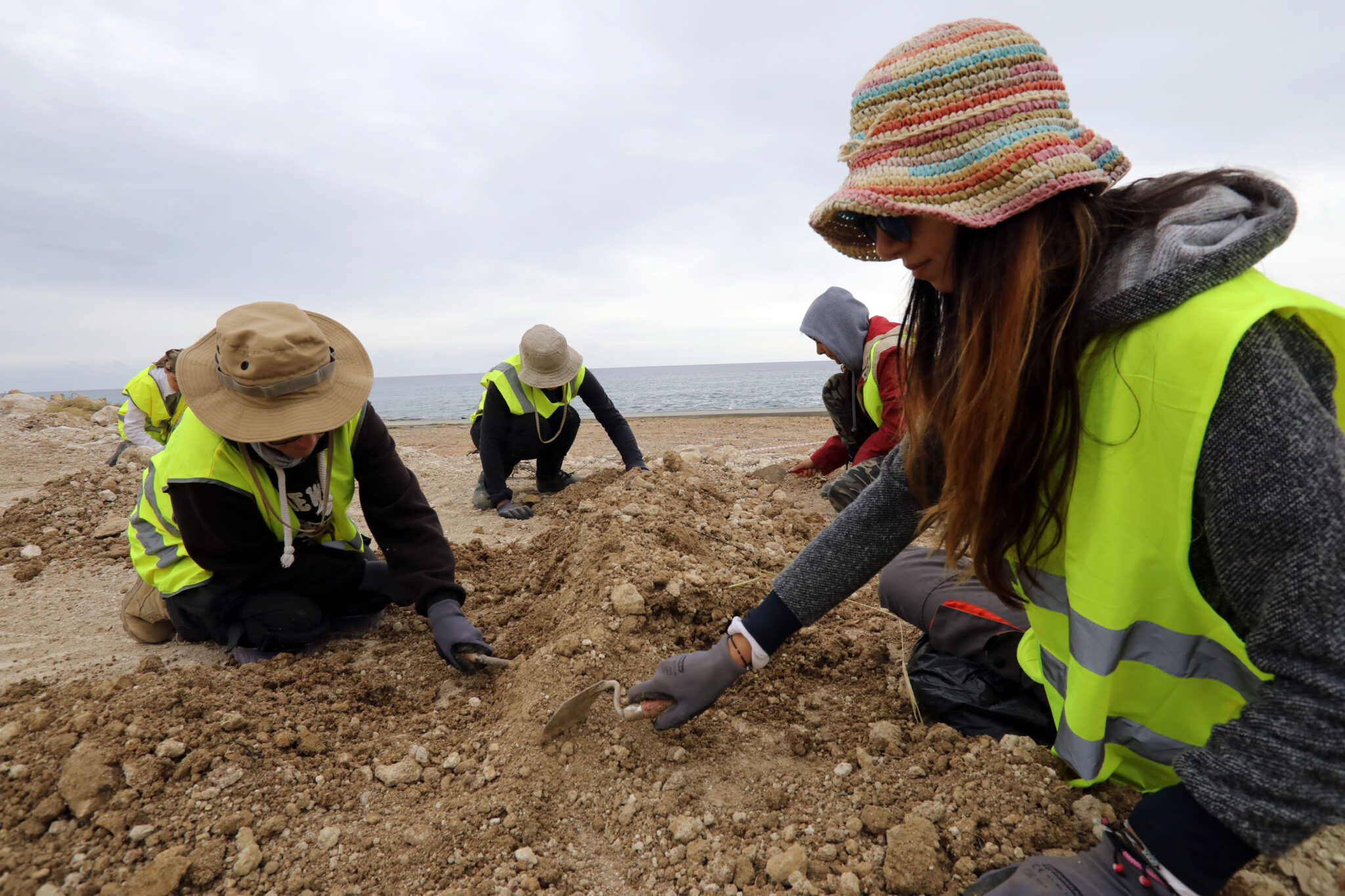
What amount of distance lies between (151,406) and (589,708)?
220 inches

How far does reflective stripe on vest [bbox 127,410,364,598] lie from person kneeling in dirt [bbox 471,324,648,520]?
7.15 feet

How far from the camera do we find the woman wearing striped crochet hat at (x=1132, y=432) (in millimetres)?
857

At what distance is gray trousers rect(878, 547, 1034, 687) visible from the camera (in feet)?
6.06

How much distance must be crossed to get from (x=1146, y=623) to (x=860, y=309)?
2962 mm

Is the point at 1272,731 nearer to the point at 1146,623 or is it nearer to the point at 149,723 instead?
the point at 1146,623

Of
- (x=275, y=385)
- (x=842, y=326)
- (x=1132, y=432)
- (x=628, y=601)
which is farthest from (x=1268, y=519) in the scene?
(x=842, y=326)

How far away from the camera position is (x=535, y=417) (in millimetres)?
5312

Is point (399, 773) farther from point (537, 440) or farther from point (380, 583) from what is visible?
point (537, 440)

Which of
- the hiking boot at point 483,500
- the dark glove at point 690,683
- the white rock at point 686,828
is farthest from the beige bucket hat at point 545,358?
the white rock at point 686,828

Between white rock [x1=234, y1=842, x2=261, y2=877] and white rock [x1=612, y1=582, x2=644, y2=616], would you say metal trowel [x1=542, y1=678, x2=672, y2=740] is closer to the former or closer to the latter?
white rock [x1=612, y1=582, x2=644, y2=616]

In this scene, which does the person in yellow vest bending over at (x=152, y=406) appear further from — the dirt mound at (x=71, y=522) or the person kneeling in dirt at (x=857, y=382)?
the person kneeling in dirt at (x=857, y=382)

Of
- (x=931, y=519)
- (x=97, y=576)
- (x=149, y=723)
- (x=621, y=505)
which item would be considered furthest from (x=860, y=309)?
(x=97, y=576)

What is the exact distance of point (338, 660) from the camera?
8.17 feet

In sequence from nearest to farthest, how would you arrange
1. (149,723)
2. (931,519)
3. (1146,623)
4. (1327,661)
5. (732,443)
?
(1327,661) → (1146,623) → (931,519) → (149,723) → (732,443)
